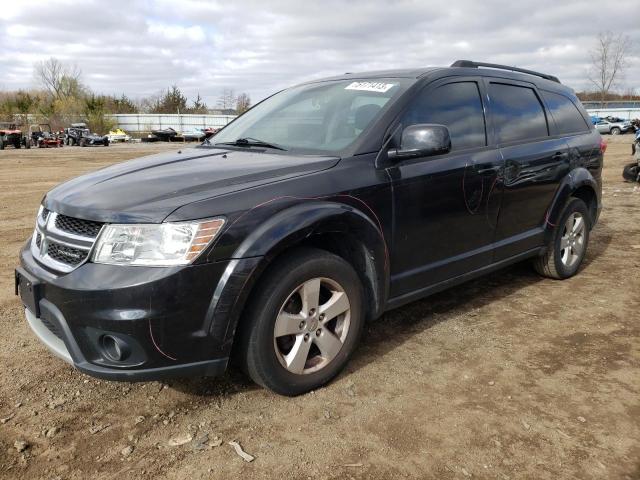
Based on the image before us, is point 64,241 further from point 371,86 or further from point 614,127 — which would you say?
point 614,127

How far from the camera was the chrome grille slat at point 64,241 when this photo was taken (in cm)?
250

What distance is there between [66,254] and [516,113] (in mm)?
3363

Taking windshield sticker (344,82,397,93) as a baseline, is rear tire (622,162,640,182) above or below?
below

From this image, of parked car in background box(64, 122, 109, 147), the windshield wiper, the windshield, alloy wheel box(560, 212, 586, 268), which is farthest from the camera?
parked car in background box(64, 122, 109, 147)

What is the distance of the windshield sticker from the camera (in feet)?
11.6

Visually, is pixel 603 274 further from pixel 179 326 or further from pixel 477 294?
pixel 179 326

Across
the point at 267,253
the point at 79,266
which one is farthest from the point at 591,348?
the point at 79,266

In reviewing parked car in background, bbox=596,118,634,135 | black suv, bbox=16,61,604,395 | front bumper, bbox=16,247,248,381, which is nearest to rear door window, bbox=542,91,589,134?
black suv, bbox=16,61,604,395

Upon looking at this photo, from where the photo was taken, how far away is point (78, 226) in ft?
8.51

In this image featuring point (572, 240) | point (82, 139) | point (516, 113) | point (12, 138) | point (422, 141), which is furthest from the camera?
point (82, 139)

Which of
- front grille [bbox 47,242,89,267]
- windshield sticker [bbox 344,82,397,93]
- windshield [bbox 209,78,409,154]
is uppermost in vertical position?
windshield sticker [bbox 344,82,397,93]

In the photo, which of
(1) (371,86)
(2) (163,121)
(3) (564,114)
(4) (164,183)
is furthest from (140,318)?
(2) (163,121)

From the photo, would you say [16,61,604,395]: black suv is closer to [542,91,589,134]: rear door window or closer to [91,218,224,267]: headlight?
[91,218,224,267]: headlight

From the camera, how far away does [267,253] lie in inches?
100
